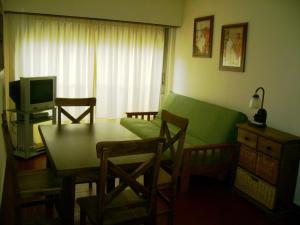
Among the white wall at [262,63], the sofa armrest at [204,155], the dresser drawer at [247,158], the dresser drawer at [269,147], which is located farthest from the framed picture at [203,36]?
the dresser drawer at [269,147]

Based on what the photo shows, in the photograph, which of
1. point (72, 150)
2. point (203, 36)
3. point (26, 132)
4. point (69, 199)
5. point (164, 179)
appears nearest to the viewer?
point (69, 199)

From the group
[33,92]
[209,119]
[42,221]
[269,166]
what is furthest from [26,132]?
[269,166]

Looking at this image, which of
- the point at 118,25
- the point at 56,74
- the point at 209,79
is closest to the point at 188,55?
the point at 209,79

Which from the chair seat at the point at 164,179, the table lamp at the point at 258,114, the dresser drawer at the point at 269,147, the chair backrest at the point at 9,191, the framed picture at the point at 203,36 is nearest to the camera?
the chair backrest at the point at 9,191

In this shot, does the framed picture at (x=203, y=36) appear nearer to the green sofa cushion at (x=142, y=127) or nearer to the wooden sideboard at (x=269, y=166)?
the green sofa cushion at (x=142, y=127)

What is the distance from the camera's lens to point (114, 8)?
454cm

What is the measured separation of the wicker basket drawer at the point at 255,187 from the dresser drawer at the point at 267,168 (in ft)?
0.22

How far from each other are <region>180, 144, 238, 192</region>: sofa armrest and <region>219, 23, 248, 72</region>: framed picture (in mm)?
987

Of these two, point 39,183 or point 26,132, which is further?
point 26,132

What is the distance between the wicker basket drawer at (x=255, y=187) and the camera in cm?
287

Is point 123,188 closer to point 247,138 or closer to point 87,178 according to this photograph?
point 87,178

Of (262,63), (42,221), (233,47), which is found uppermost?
(233,47)

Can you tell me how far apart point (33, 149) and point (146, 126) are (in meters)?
1.61

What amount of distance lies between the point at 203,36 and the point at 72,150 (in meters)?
2.96
